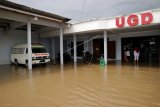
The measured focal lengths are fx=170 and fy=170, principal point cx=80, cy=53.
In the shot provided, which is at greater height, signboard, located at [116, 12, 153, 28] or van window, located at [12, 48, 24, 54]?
signboard, located at [116, 12, 153, 28]

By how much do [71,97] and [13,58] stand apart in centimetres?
1363

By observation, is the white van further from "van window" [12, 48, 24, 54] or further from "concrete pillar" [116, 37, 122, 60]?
"concrete pillar" [116, 37, 122, 60]

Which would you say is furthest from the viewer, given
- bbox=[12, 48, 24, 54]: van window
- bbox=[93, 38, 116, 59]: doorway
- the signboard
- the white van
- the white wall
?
bbox=[93, 38, 116, 59]: doorway

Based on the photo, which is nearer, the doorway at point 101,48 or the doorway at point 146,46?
the doorway at point 146,46

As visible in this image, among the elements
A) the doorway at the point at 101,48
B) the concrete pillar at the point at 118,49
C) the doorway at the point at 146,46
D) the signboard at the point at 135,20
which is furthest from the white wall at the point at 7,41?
the doorway at the point at 146,46

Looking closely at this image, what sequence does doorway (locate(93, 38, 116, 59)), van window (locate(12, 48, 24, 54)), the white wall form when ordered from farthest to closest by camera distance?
doorway (locate(93, 38, 116, 59)) → the white wall → van window (locate(12, 48, 24, 54))

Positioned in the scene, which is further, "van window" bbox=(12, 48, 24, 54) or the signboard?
"van window" bbox=(12, 48, 24, 54)

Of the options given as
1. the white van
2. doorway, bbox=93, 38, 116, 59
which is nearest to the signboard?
the white van

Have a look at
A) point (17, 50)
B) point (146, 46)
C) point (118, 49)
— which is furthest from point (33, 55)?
point (146, 46)

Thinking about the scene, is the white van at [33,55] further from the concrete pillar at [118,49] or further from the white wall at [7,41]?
the concrete pillar at [118,49]

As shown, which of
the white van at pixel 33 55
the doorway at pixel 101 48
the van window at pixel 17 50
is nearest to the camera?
the white van at pixel 33 55

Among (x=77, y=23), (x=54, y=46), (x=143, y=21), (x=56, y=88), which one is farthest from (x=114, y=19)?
(x=54, y=46)

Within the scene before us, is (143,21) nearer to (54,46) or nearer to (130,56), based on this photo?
(130,56)

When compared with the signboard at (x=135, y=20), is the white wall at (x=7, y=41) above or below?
below
